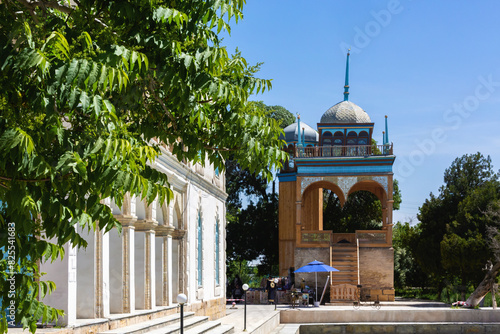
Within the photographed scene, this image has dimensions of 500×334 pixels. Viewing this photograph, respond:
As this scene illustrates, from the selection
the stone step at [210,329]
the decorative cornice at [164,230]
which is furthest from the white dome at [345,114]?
the stone step at [210,329]

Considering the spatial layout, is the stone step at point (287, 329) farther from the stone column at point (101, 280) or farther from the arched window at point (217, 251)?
the stone column at point (101, 280)

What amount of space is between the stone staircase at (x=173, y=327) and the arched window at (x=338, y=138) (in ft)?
55.9

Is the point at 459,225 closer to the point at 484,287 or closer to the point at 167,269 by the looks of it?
the point at 484,287

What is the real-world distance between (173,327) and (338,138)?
798 inches

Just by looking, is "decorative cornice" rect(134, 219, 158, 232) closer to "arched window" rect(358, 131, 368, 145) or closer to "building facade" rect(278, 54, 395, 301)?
"building facade" rect(278, 54, 395, 301)

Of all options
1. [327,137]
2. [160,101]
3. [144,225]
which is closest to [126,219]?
[144,225]

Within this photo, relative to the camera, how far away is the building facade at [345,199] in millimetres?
30359

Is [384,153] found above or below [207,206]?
above

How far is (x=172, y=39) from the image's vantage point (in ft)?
18.2

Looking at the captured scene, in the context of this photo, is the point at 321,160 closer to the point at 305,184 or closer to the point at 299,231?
the point at 305,184

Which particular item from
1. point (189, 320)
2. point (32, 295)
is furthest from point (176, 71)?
point (189, 320)

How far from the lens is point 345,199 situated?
32.1 meters

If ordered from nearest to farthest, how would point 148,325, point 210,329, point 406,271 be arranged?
1. point 148,325
2. point 210,329
3. point 406,271

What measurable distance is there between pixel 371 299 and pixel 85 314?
1996 centimetres
